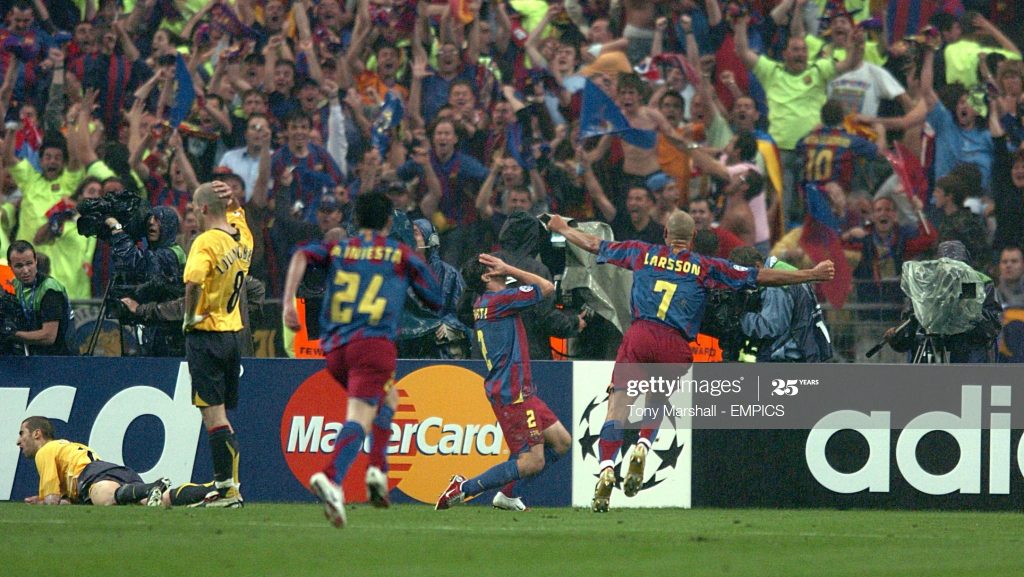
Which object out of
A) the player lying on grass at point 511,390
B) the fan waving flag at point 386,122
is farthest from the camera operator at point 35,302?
the fan waving flag at point 386,122

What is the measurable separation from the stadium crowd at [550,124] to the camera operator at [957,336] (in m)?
0.89

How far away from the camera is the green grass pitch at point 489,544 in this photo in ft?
24.2

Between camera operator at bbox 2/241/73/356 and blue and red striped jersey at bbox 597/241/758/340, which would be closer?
blue and red striped jersey at bbox 597/241/758/340

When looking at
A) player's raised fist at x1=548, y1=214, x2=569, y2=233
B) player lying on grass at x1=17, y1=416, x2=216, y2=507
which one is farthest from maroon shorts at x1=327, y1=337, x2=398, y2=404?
player lying on grass at x1=17, y1=416, x2=216, y2=507

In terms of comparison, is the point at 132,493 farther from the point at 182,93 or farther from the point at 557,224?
the point at 182,93

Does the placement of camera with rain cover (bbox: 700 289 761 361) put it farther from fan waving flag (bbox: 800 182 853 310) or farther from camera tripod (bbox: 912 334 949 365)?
fan waving flag (bbox: 800 182 853 310)

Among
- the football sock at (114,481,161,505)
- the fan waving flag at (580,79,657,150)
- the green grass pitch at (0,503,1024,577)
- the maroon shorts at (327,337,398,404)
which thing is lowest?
the green grass pitch at (0,503,1024,577)

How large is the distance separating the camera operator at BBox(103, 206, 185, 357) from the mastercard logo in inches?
55.4

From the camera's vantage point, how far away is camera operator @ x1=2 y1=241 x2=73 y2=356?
42.9 ft

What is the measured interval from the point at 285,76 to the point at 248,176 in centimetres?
133

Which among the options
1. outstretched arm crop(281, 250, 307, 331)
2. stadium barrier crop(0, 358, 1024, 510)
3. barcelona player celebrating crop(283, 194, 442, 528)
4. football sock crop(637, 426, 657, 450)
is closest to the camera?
outstretched arm crop(281, 250, 307, 331)

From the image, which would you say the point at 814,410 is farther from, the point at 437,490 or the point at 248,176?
the point at 248,176

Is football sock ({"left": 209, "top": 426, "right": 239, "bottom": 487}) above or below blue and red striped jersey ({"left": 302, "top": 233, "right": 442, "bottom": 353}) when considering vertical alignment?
below

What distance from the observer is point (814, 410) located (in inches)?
503
